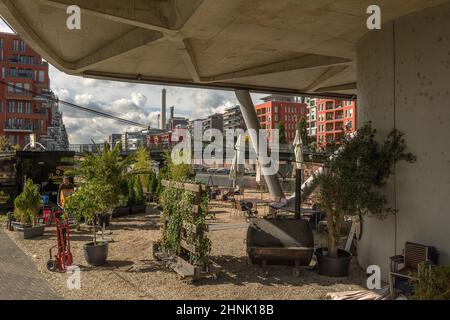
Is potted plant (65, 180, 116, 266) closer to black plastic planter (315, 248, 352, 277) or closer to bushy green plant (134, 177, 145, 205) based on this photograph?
black plastic planter (315, 248, 352, 277)

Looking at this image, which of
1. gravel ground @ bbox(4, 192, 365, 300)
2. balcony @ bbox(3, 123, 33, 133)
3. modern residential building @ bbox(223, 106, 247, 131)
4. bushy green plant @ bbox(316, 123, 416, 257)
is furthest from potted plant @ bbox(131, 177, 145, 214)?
modern residential building @ bbox(223, 106, 247, 131)

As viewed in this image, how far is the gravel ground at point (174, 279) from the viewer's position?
24.3ft

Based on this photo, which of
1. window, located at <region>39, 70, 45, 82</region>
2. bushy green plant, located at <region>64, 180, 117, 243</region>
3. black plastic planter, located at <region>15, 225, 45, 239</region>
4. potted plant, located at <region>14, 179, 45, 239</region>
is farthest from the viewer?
window, located at <region>39, 70, 45, 82</region>

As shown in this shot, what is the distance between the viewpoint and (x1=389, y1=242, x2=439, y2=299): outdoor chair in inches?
270

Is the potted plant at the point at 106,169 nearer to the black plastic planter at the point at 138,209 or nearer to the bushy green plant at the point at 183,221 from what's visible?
the bushy green plant at the point at 183,221

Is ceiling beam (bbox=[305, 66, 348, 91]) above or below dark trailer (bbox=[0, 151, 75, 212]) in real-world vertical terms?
above

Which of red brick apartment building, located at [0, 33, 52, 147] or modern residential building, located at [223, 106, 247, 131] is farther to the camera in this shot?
modern residential building, located at [223, 106, 247, 131]

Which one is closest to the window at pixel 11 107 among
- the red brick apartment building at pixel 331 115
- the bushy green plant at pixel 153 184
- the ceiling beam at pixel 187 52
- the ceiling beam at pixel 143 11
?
the bushy green plant at pixel 153 184

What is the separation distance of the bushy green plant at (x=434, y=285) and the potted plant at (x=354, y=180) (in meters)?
2.68

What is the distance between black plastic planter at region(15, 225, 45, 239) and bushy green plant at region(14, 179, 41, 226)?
0.38 m

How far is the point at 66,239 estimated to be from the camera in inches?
372

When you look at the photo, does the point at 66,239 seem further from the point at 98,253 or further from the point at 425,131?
the point at 425,131

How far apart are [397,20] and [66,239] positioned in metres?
9.81
